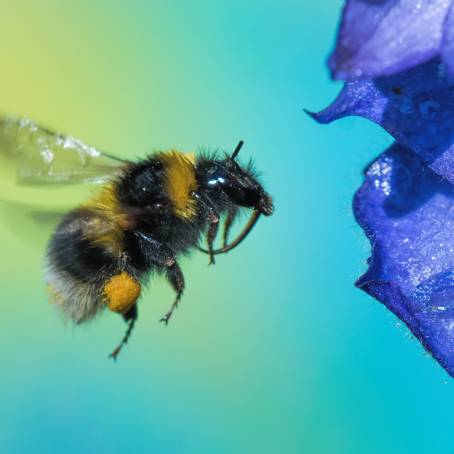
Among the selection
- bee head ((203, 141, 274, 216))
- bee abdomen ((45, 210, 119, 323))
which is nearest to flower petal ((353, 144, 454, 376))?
bee head ((203, 141, 274, 216))

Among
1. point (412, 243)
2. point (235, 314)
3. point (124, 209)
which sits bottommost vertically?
point (235, 314)

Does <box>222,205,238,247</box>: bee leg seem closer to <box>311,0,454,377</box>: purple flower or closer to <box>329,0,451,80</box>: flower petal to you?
<box>311,0,454,377</box>: purple flower

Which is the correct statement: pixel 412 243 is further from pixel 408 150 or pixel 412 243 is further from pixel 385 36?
pixel 385 36

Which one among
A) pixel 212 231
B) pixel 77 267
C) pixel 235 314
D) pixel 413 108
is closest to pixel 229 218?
pixel 212 231

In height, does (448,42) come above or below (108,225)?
above

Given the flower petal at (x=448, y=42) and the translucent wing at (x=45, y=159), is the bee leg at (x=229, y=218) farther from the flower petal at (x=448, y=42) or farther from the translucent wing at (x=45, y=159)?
the flower petal at (x=448, y=42)

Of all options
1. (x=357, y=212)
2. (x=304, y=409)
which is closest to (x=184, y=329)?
(x=304, y=409)
